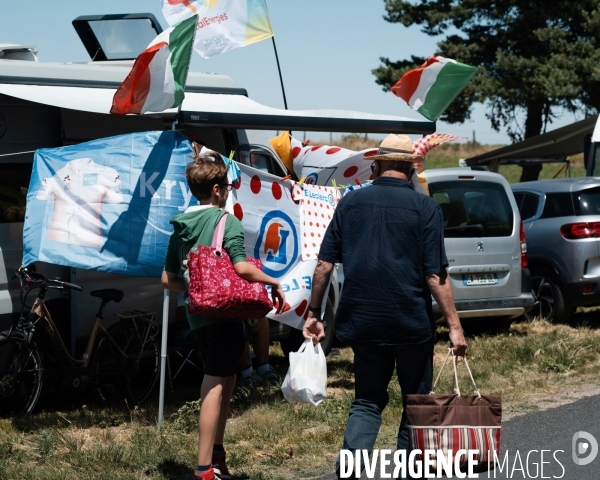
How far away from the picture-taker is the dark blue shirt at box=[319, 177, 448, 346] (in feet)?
15.1

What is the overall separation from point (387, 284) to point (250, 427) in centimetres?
231

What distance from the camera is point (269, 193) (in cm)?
725

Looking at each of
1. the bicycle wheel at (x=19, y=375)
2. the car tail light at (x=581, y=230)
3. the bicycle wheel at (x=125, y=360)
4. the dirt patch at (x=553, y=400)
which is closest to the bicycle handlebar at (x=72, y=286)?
the bicycle wheel at (x=19, y=375)

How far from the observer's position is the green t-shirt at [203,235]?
5.00 m

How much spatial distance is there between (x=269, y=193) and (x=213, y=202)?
2121 millimetres

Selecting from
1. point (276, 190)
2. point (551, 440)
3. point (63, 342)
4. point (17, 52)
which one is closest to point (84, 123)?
point (17, 52)

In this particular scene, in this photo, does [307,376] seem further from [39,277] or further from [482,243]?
[482,243]

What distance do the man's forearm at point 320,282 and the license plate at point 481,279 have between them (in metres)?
5.29

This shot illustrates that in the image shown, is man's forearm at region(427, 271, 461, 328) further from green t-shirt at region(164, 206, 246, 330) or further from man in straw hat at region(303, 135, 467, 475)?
green t-shirt at region(164, 206, 246, 330)

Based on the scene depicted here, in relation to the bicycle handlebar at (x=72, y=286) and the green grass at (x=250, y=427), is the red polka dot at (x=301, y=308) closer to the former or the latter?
the green grass at (x=250, y=427)

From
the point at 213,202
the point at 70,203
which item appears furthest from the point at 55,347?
the point at 213,202

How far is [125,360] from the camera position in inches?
289

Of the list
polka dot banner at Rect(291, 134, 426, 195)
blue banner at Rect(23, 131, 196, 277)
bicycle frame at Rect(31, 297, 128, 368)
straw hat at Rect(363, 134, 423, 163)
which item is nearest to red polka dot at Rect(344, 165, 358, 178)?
polka dot banner at Rect(291, 134, 426, 195)

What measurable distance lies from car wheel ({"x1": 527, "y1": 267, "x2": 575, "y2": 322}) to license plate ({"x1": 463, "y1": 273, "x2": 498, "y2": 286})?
1.38 m
